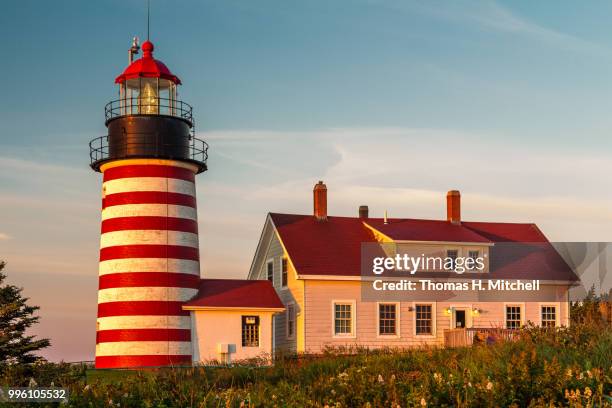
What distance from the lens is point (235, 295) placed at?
1438 inches

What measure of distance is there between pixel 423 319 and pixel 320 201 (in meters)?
7.30

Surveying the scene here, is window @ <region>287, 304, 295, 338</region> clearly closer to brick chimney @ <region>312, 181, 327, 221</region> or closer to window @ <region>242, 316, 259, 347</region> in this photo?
window @ <region>242, 316, 259, 347</region>

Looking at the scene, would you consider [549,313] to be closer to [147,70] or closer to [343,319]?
[343,319]

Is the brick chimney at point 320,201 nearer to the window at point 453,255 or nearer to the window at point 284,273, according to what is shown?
the window at point 284,273

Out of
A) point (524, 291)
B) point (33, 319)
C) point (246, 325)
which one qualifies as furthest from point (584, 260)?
point (33, 319)

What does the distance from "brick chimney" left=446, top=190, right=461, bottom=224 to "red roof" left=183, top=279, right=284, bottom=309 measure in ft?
35.6

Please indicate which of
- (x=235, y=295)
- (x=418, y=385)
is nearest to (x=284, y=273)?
(x=235, y=295)

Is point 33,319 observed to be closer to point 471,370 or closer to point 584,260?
point 471,370

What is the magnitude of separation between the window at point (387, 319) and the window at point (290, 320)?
3.61 m

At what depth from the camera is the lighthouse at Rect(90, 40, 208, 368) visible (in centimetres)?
3369

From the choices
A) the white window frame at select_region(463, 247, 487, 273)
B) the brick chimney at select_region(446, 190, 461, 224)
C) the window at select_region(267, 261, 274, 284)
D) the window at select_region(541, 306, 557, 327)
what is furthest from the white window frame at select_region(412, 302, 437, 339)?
the window at select_region(267, 261, 274, 284)

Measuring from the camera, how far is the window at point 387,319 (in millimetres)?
38844

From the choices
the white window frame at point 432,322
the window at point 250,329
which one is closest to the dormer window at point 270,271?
the window at point 250,329

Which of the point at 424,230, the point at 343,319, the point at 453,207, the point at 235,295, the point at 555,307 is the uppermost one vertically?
the point at 453,207
